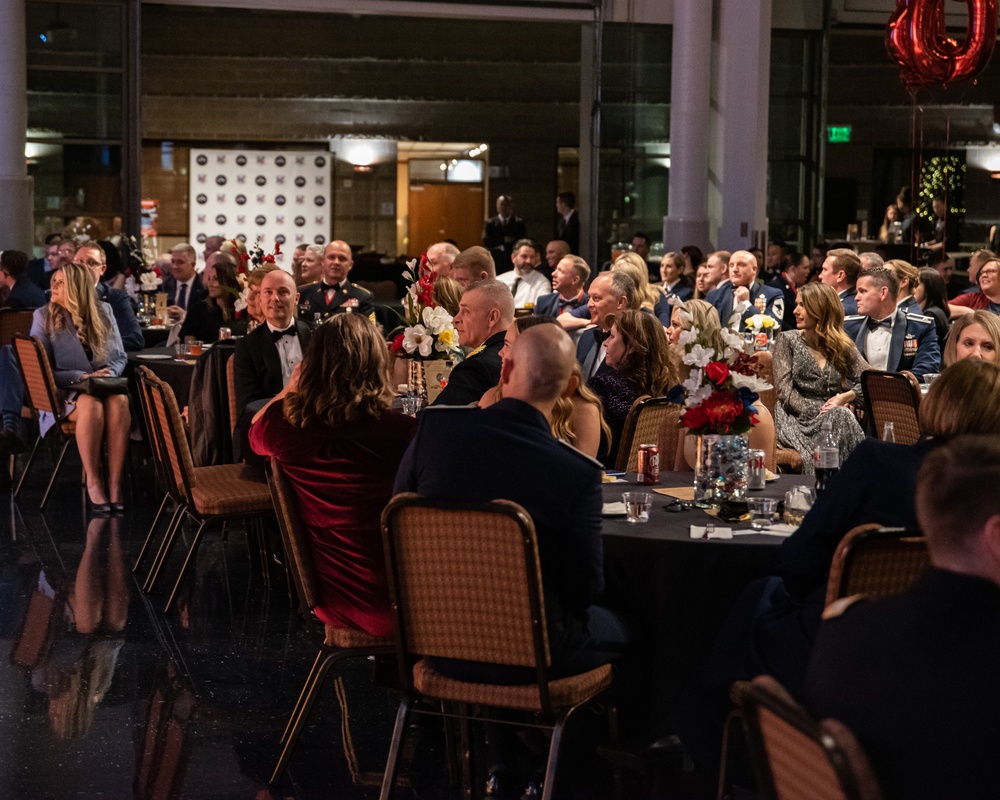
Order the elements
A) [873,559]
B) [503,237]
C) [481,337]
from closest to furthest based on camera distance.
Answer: [873,559]
[481,337]
[503,237]

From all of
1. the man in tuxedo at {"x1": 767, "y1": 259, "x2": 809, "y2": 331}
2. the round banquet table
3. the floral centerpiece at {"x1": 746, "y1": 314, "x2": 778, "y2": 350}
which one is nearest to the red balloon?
the man in tuxedo at {"x1": 767, "y1": 259, "x2": 809, "y2": 331}

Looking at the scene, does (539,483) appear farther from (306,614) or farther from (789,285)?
(789,285)

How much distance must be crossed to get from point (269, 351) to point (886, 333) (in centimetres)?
350

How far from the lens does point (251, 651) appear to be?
5.13 m

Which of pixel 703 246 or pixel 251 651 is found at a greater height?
pixel 703 246

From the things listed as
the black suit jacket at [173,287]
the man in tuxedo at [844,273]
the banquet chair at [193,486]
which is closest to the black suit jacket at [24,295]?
the black suit jacket at [173,287]

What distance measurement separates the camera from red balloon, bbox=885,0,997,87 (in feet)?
33.8

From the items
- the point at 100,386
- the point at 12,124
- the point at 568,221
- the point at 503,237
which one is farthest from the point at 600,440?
the point at 503,237

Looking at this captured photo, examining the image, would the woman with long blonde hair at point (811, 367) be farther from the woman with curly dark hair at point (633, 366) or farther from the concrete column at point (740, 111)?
the concrete column at point (740, 111)

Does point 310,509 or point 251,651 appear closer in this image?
point 310,509

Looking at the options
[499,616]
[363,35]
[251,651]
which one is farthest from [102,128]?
[499,616]

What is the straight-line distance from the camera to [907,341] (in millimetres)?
7809

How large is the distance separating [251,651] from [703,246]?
1075 cm

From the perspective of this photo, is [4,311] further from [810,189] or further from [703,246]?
[810,189]
